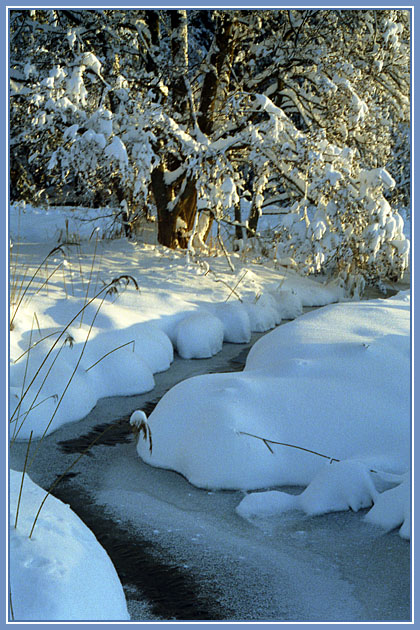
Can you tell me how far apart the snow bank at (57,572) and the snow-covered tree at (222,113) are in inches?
167

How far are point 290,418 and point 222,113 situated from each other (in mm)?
4501

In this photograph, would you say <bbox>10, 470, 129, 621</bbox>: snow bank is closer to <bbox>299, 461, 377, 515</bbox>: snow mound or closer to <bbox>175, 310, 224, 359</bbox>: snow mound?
<bbox>299, 461, 377, 515</bbox>: snow mound

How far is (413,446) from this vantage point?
2.11 metres

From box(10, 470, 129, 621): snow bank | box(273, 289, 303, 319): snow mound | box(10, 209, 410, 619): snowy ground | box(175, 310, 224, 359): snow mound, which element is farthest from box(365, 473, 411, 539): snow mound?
box(273, 289, 303, 319): snow mound

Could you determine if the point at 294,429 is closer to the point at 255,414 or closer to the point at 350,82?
the point at 255,414

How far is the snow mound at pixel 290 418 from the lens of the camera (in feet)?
10.6

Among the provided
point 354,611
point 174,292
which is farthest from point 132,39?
point 354,611

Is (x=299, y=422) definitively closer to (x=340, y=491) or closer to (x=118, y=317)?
(x=340, y=491)

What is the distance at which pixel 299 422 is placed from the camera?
11.2 ft

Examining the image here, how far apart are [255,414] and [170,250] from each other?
4240 mm

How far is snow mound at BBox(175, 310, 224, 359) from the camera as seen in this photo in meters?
5.77

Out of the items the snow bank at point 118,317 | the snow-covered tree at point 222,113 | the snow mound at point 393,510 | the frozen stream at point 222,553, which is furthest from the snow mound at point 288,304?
the snow mound at point 393,510

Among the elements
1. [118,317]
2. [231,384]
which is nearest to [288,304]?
[118,317]

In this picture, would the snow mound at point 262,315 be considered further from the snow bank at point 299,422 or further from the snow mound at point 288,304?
the snow bank at point 299,422
